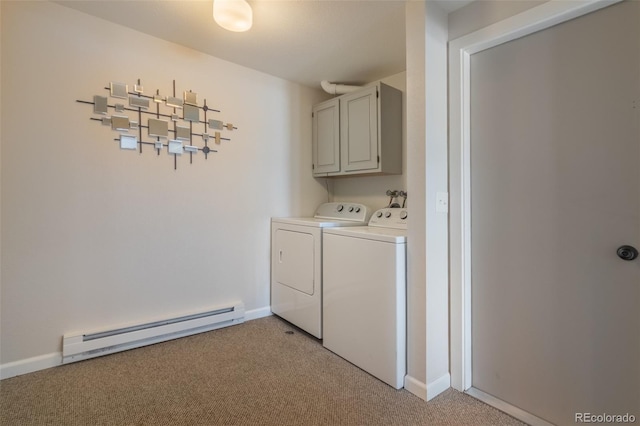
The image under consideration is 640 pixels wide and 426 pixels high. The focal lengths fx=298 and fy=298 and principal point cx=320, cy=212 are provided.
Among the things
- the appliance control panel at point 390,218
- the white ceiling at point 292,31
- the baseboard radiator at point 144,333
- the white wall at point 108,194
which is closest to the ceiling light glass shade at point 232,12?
the white ceiling at point 292,31

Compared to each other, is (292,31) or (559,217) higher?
(292,31)

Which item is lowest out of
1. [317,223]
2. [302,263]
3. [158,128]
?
[302,263]

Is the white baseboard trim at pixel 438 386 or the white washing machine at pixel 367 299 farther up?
the white washing machine at pixel 367 299

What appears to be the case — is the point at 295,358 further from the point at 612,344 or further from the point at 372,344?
the point at 612,344

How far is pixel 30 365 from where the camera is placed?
1833 mm

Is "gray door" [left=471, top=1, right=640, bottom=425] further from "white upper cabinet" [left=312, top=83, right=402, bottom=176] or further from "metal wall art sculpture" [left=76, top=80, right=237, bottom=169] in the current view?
"metal wall art sculpture" [left=76, top=80, right=237, bottom=169]

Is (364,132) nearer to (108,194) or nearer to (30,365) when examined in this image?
(108,194)

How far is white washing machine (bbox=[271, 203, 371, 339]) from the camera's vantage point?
2311 mm

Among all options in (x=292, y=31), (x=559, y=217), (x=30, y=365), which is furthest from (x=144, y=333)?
(x=559, y=217)

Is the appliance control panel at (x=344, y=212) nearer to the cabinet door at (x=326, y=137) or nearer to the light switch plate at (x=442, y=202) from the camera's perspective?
the cabinet door at (x=326, y=137)

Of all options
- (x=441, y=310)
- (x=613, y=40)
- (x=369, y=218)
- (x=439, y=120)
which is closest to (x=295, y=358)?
(x=441, y=310)

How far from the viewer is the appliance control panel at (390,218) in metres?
2.30

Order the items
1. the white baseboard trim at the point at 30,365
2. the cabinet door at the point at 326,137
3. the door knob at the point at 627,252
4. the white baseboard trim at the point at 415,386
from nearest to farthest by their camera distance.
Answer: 1. the door knob at the point at 627,252
2. the white baseboard trim at the point at 415,386
3. the white baseboard trim at the point at 30,365
4. the cabinet door at the point at 326,137

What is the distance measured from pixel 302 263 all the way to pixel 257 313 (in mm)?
750
